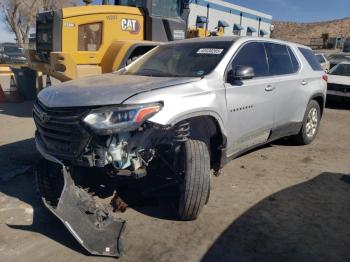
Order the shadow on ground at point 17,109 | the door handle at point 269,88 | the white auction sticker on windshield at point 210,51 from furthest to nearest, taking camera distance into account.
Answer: the shadow on ground at point 17,109 → the door handle at point 269,88 → the white auction sticker on windshield at point 210,51

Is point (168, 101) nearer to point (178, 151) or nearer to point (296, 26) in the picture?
point (178, 151)

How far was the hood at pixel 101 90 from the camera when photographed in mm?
3621

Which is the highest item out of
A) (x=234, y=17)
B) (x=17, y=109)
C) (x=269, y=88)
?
(x=234, y=17)

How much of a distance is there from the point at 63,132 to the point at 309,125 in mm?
4482

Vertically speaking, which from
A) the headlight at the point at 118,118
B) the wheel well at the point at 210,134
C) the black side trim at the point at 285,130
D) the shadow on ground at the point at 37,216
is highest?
the headlight at the point at 118,118

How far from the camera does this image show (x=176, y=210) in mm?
4141

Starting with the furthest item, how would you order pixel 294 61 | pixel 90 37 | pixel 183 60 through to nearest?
pixel 90 37
pixel 294 61
pixel 183 60

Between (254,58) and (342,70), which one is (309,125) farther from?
(342,70)

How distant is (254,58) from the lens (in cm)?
518

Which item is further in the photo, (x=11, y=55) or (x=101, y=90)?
(x=11, y=55)

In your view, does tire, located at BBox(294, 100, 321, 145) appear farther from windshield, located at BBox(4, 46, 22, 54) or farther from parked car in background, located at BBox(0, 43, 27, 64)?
windshield, located at BBox(4, 46, 22, 54)

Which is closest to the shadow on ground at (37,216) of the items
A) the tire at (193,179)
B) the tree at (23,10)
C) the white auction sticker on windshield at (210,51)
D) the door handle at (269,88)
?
the tire at (193,179)

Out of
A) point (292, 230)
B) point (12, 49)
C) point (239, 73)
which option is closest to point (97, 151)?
Answer: point (239, 73)

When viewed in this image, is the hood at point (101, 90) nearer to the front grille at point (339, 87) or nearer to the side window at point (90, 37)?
the side window at point (90, 37)
